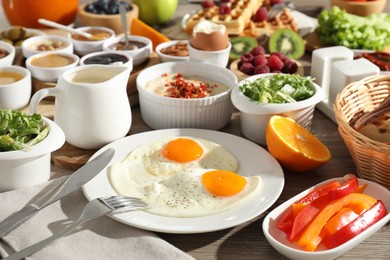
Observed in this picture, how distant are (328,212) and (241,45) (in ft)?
4.64

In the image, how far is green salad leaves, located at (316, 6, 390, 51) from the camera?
2.82 metres

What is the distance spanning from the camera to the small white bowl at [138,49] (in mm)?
2580

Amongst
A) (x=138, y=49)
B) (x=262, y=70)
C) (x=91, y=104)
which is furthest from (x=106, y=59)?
(x=262, y=70)

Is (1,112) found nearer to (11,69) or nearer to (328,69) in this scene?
(11,69)

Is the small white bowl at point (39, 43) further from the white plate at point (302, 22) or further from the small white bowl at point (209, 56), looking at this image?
the white plate at point (302, 22)

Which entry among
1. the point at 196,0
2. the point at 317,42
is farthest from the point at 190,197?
the point at 196,0

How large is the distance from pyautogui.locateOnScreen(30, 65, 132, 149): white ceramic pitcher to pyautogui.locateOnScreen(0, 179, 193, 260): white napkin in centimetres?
34

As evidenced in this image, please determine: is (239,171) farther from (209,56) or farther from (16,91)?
(16,91)

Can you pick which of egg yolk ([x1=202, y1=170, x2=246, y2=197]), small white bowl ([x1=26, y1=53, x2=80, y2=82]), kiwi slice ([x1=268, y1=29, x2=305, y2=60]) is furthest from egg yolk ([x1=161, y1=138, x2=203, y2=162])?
kiwi slice ([x1=268, y1=29, x2=305, y2=60])

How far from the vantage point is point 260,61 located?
2.43 metres

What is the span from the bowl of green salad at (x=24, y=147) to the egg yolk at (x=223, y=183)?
0.44 m

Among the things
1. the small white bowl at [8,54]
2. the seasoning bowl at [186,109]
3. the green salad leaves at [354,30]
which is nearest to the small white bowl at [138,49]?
the seasoning bowl at [186,109]

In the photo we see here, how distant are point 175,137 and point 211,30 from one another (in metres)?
0.68

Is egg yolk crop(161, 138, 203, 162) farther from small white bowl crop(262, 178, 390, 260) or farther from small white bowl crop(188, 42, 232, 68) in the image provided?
small white bowl crop(188, 42, 232, 68)
